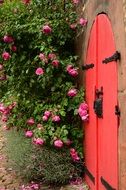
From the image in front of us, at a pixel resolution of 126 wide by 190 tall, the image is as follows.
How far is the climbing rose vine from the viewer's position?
655 cm

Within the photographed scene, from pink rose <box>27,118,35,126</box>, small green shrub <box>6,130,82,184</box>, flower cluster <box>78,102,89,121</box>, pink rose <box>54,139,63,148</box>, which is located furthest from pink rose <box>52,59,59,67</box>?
small green shrub <box>6,130,82,184</box>

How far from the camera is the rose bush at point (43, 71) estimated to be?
258 inches

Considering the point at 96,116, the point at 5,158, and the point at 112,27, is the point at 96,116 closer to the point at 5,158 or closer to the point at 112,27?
the point at 112,27

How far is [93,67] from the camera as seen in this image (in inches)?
229

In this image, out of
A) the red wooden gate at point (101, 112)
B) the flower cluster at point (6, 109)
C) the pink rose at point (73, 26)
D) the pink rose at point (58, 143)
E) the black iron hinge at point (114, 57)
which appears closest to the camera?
the black iron hinge at point (114, 57)

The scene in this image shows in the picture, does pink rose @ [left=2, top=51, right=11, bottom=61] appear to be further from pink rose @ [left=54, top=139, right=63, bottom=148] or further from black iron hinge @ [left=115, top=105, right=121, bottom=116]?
black iron hinge @ [left=115, top=105, right=121, bottom=116]

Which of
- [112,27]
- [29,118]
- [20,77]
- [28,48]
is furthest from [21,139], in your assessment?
[112,27]

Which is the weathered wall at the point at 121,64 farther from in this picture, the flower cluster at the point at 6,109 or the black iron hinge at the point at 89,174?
the flower cluster at the point at 6,109

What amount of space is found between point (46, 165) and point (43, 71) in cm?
136

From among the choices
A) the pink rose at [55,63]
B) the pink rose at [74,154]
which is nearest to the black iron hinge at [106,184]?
the pink rose at [74,154]

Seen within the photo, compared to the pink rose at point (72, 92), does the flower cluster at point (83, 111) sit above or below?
below

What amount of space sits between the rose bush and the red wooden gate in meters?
0.38

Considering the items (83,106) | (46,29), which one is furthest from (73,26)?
Answer: (83,106)

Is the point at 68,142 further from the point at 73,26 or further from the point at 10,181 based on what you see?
the point at 73,26
